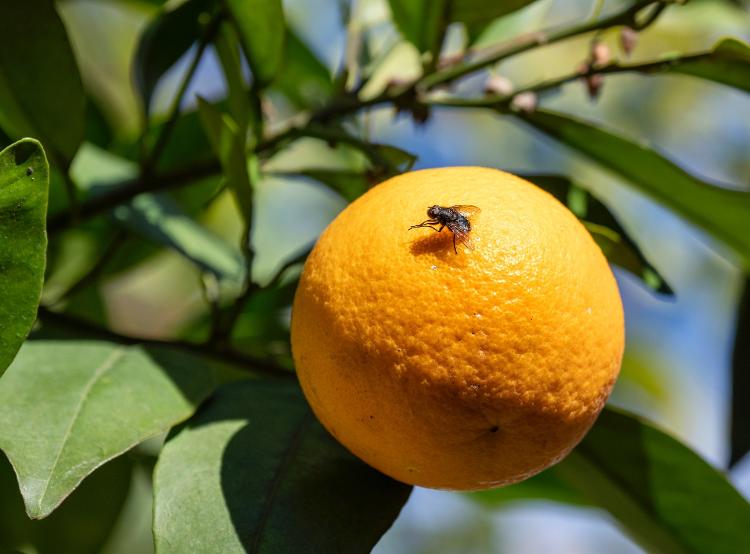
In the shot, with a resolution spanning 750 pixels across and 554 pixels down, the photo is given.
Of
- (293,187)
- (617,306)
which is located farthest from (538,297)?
(293,187)

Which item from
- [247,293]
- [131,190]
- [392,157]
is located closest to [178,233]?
[131,190]

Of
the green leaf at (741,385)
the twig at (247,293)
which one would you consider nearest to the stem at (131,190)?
the twig at (247,293)

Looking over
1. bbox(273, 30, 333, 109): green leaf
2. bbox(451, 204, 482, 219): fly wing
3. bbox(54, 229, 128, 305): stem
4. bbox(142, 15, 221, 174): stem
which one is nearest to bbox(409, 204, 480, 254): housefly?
bbox(451, 204, 482, 219): fly wing

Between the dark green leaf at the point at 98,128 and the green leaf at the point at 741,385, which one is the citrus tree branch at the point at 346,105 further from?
the green leaf at the point at 741,385

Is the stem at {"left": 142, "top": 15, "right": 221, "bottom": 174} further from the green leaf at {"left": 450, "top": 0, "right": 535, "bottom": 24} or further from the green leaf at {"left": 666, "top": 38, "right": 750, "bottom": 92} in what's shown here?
the green leaf at {"left": 666, "top": 38, "right": 750, "bottom": 92}

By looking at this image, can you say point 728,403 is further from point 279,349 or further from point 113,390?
point 113,390
